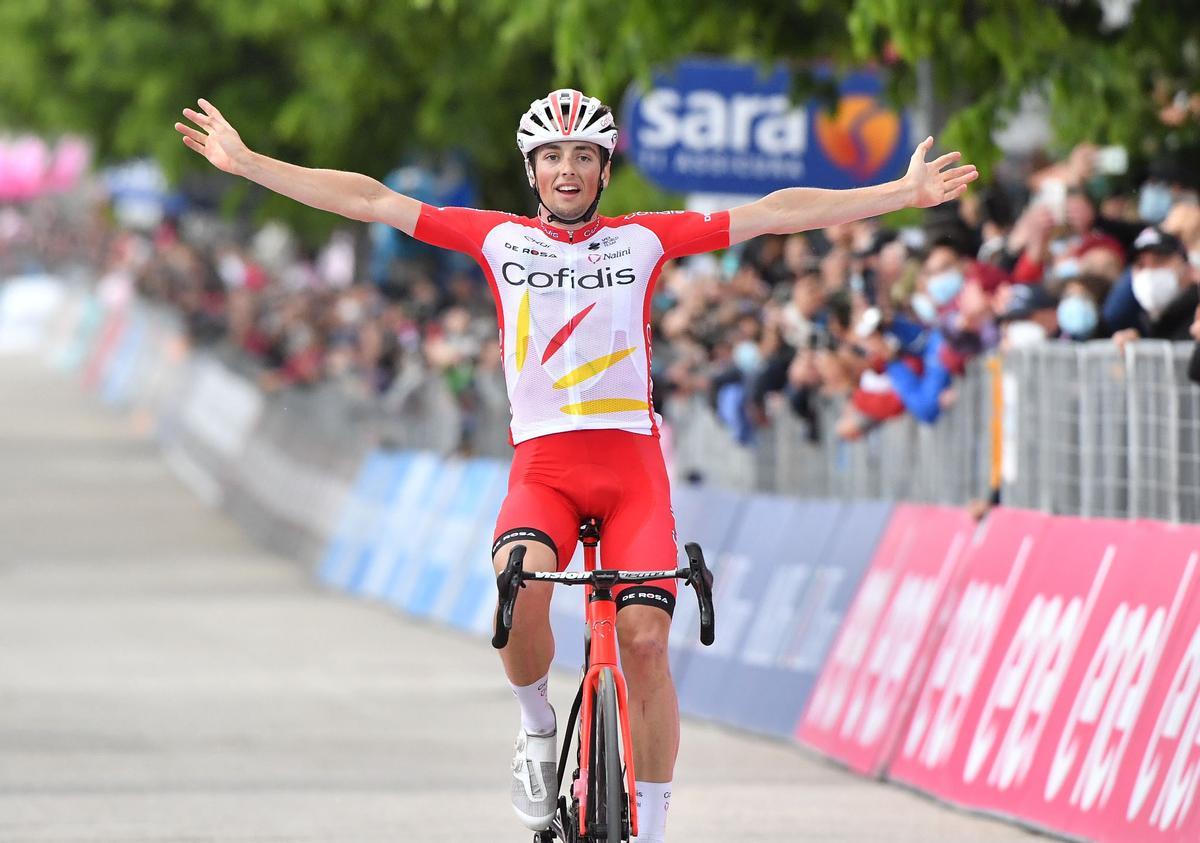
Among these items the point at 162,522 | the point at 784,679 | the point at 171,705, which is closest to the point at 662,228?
the point at 784,679

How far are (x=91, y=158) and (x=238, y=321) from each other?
3.11 m

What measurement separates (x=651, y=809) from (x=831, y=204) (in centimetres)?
193

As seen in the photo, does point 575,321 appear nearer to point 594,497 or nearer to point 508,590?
point 594,497

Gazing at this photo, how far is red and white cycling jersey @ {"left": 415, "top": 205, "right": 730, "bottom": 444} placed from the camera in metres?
8.59

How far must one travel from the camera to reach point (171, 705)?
50.7 ft

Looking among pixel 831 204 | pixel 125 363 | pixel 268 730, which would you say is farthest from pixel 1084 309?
pixel 125 363

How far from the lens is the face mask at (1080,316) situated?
1227 centimetres

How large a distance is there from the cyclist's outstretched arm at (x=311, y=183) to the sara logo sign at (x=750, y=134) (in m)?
9.23

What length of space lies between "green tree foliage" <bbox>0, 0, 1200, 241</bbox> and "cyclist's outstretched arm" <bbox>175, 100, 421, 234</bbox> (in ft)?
15.8

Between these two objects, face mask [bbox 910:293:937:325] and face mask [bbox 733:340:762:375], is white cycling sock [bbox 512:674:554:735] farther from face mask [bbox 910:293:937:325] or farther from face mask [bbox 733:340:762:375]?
face mask [bbox 733:340:762:375]

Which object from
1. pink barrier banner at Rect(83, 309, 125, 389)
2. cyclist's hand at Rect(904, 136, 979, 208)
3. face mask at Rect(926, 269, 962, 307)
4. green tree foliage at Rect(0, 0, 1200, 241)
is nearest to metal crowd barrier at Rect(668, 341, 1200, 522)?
face mask at Rect(926, 269, 962, 307)

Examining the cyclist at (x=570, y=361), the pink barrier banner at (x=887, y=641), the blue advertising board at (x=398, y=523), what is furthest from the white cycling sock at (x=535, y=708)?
the blue advertising board at (x=398, y=523)

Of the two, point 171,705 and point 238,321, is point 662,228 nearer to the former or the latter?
point 171,705

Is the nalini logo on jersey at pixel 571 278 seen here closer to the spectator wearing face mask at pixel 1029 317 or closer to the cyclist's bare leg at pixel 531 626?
the cyclist's bare leg at pixel 531 626
